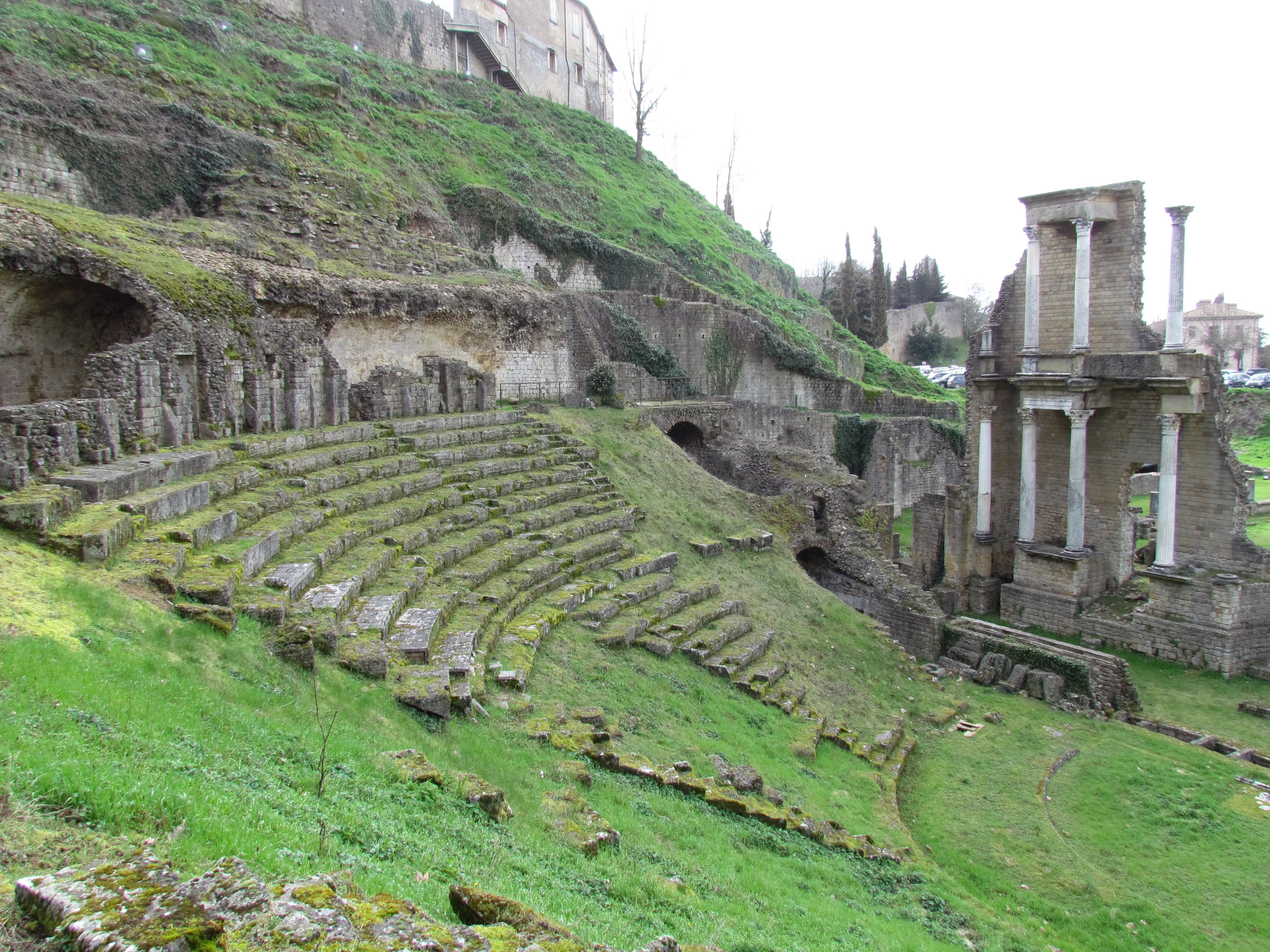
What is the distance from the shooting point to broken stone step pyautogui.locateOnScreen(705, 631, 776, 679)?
38.7 ft

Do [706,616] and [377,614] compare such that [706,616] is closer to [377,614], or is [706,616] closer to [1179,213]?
[377,614]

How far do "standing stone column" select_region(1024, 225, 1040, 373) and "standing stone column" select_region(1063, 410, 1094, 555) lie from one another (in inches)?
62.0

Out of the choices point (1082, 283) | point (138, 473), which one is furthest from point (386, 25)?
point (138, 473)

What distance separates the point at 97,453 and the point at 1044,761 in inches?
527

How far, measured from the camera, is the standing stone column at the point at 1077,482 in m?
18.5

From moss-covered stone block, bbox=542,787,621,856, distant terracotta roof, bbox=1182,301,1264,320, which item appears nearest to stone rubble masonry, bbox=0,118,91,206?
moss-covered stone block, bbox=542,787,621,856

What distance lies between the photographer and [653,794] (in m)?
7.56

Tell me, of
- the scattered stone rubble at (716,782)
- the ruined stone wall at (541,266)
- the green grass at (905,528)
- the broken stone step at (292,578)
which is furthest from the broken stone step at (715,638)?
the ruined stone wall at (541,266)

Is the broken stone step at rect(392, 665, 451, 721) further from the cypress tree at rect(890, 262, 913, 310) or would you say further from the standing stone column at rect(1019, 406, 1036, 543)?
the cypress tree at rect(890, 262, 913, 310)

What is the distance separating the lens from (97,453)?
9664mm

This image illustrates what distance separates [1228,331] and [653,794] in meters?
77.2

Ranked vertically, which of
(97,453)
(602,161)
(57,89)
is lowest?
(97,453)

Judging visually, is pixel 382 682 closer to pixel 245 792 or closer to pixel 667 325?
pixel 245 792

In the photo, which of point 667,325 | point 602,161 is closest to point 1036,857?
point 667,325
